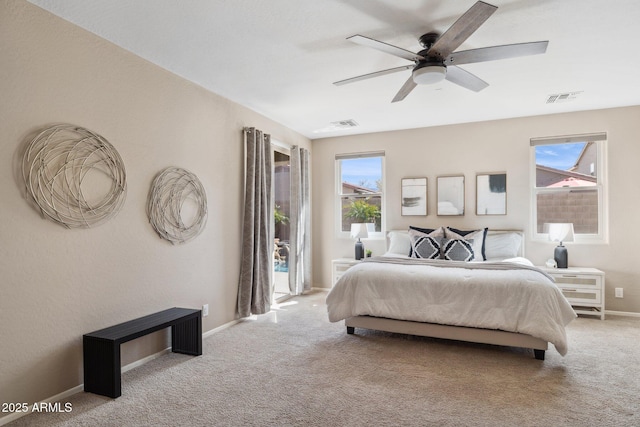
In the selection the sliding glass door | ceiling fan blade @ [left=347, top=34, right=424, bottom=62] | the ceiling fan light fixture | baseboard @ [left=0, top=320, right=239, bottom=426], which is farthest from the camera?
the sliding glass door

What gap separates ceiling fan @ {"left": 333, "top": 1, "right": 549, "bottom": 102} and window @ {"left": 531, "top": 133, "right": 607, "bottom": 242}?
103 inches

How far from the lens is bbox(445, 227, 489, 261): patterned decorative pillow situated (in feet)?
15.1

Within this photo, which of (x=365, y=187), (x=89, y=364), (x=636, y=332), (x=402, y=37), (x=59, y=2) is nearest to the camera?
(x=59, y=2)

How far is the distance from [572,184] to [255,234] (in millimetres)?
4225

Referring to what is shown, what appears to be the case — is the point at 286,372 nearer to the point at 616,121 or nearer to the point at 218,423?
the point at 218,423

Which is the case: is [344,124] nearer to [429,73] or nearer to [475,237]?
[475,237]

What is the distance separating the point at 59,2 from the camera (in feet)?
7.68

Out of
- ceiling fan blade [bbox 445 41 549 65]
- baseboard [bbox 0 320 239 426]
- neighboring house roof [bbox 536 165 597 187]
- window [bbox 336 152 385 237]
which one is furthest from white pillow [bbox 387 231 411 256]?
baseboard [bbox 0 320 239 426]

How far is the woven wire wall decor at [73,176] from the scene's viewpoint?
235cm

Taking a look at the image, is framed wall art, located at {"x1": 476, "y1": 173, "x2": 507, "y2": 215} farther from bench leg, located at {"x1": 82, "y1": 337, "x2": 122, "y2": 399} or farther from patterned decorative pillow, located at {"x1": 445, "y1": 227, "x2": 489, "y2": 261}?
bench leg, located at {"x1": 82, "y1": 337, "x2": 122, "y2": 399}

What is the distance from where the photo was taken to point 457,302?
10.6ft

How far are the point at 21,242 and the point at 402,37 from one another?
300 centimetres

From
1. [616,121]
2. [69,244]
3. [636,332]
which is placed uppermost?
[616,121]

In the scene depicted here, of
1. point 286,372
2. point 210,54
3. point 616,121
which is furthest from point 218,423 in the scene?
point 616,121
